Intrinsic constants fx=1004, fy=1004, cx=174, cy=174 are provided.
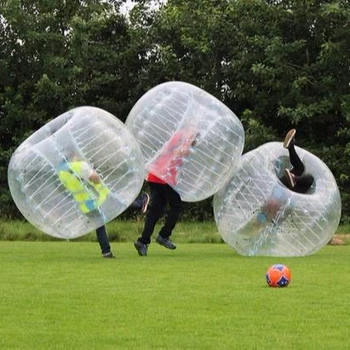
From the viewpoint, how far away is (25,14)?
31469mm

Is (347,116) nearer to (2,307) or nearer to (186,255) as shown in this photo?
(186,255)

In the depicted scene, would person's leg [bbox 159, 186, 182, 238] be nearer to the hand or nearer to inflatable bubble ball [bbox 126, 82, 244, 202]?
inflatable bubble ball [bbox 126, 82, 244, 202]

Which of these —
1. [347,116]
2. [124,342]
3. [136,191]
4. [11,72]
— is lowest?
[11,72]

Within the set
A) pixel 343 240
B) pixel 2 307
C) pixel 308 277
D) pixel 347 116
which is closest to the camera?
pixel 2 307

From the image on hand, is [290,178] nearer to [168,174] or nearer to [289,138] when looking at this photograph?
[289,138]

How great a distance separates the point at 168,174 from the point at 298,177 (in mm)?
1885

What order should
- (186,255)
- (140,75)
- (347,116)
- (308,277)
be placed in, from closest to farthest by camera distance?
(308,277) < (186,255) < (347,116) < (140,75)

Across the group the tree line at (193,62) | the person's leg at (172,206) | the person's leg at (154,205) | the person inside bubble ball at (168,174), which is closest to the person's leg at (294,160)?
the person inside bubble ball at (168,174)

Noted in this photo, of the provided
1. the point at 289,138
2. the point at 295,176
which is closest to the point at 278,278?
the point at 289,138

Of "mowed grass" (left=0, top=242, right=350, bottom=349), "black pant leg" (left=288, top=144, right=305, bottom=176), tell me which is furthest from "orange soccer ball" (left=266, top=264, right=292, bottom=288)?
"black pant leg" (left=288, top=144, right=305, bottom=176)

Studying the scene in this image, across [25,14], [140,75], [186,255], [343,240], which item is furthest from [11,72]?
[186,255]

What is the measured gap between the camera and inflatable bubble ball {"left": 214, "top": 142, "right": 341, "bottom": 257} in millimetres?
13477

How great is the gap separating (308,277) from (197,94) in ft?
12.5

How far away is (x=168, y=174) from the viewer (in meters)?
13.4
